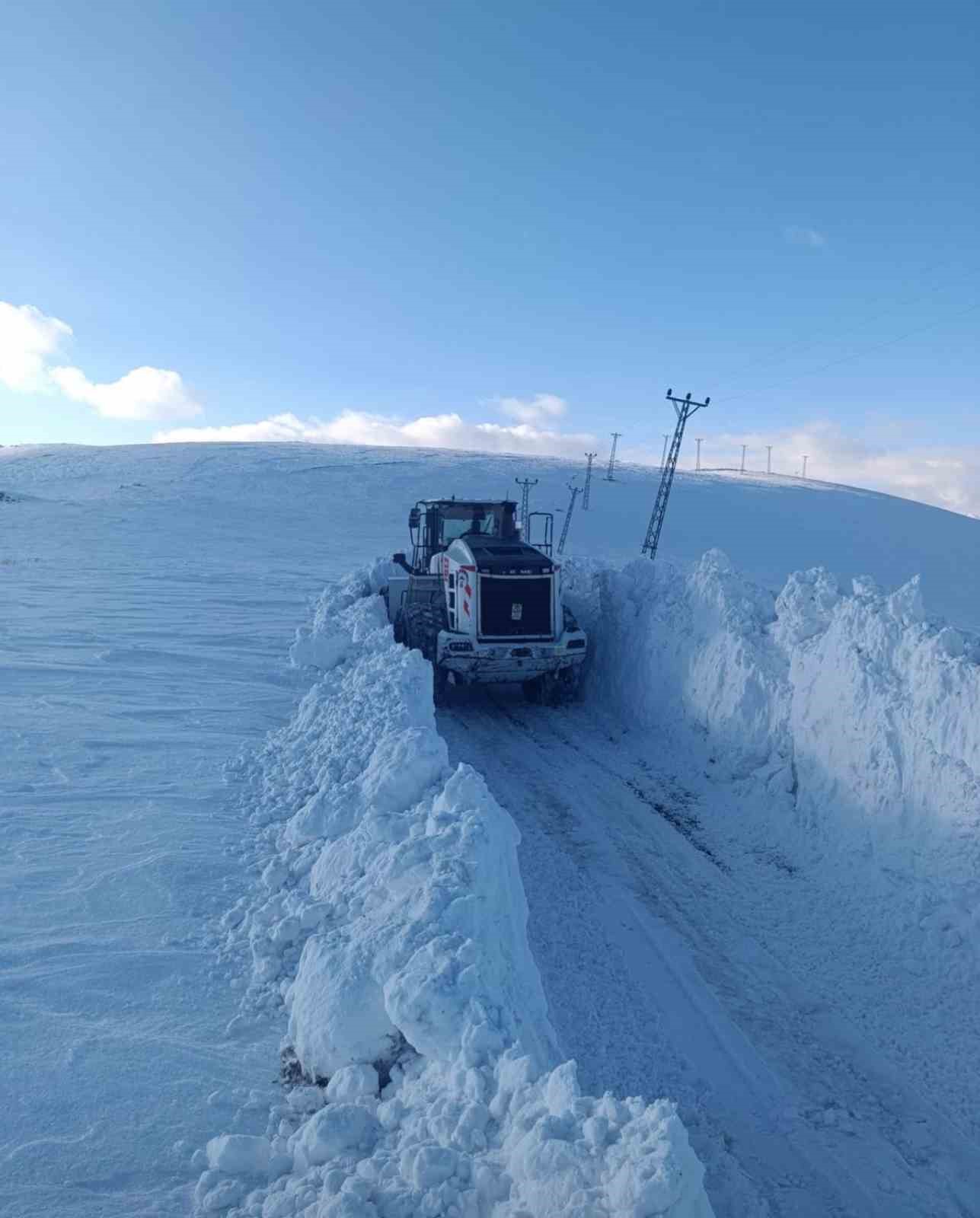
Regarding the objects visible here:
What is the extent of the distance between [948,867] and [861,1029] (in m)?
1.80

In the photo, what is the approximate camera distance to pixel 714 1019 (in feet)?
17.5

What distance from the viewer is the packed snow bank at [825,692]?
23.2ft

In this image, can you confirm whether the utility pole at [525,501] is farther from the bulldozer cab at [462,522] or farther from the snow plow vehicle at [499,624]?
the snow plow vehicle at [499,624]

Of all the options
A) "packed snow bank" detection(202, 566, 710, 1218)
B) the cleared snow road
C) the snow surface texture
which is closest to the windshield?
the snow surface texture

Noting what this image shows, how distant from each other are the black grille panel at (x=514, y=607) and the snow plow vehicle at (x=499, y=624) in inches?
0.4

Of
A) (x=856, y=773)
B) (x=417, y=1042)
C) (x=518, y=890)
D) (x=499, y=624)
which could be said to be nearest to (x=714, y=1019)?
(x=518, y=890)

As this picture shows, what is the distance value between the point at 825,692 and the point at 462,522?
7.81 meters

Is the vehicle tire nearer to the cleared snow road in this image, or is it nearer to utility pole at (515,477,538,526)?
utility pole at (515,477,538,526)

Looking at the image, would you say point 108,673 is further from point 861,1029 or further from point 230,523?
point 230,523

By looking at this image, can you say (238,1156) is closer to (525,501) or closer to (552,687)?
(552,687)

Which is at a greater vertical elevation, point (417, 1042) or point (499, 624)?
point (499, 624)

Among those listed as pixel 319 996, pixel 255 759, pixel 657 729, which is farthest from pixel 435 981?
pixel 657 729

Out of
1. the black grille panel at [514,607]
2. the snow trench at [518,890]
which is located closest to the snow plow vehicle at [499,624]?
the black grille panel at [514,607]

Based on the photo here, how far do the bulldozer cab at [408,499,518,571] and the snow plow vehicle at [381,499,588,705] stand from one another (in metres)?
1.10
